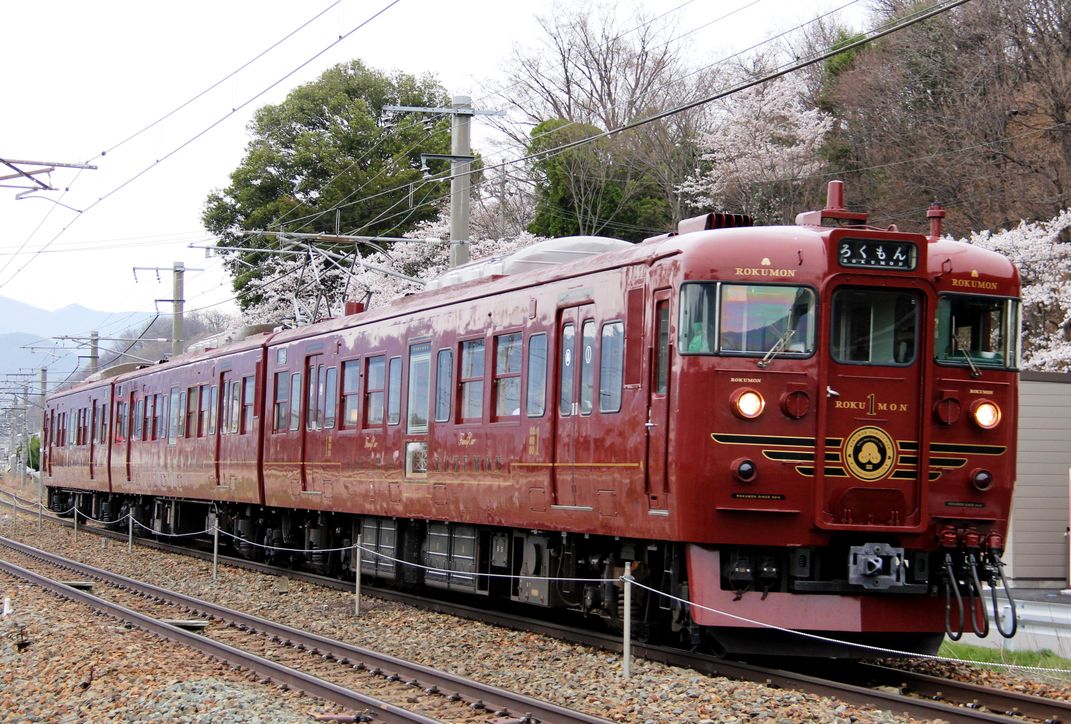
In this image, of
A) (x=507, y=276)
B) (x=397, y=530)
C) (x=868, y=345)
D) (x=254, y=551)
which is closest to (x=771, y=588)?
(x=868, y=345)

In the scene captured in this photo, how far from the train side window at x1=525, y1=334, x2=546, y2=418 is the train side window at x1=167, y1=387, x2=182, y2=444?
1325 centimetres

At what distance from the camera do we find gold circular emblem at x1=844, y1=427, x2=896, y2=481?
946 cm

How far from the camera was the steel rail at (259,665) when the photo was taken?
8.27 m

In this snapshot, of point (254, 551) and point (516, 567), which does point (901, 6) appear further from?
point (516, 567)

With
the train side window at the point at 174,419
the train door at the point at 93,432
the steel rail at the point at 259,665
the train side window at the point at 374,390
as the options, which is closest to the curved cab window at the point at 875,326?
the steel rail at the point at 259,665

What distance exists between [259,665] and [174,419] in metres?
14.4

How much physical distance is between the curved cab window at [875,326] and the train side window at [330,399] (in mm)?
8397

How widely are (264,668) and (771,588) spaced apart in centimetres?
385

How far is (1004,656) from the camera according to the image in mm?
11305

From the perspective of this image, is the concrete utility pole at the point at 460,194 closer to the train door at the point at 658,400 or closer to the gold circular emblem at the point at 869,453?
the train door at the point at 658,400

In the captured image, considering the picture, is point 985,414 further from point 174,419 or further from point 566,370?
point 174,419

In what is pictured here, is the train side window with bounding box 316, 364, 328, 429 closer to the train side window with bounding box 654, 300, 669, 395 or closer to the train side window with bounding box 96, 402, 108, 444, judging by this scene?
the train side window with bounding box 654, 300, 669, 395

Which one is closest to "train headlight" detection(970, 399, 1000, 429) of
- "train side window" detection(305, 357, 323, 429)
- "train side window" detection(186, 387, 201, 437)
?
"train side window" detection(305, 357, 323, 429)

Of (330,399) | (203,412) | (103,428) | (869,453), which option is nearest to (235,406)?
(203,412)
